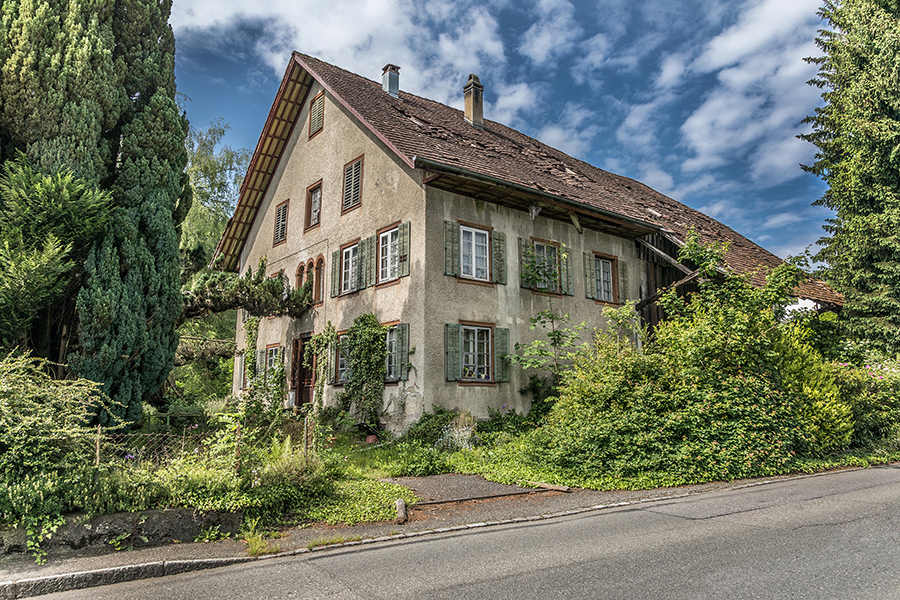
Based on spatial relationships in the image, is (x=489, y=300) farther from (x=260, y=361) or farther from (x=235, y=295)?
(x=260, y=361)

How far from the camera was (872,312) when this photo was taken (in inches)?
744

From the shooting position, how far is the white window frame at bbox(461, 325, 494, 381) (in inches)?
562

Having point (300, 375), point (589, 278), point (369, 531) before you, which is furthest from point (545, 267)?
point (369, 531)

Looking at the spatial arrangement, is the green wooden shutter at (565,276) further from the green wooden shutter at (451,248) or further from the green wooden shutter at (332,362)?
the green wooden shutter at (332,362)

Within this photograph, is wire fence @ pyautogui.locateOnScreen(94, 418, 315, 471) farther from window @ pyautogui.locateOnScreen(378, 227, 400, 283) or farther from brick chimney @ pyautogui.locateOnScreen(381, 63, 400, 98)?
brick chimney @ pyautogui.locateOnScreen(381, 63, 400, 98)

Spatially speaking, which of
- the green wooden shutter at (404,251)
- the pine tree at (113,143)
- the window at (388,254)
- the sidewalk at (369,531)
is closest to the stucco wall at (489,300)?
the green wooden shutter at (404,251)

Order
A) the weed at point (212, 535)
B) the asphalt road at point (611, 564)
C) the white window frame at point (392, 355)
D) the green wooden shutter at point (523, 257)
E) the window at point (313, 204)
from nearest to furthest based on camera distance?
the asphalt road at point (611, 564) → the weed at point (212, 535) → the white window frame at point (392, 355) → the green wooden shutter at point (523, 257) → the window at point (313, 204)

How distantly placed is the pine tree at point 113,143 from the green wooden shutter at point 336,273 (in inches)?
188

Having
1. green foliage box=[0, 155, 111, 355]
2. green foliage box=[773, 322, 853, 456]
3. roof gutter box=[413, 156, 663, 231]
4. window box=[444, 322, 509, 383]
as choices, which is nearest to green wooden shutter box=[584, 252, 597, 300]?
roof gutter box=[413, 156, 663, 231]

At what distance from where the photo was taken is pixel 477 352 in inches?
571

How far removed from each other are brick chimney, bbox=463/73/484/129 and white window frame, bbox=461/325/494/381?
8.50 meters

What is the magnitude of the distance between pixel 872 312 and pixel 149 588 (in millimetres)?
21392

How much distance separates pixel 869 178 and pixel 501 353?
46.0ft

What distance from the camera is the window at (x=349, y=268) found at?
53.0ft
